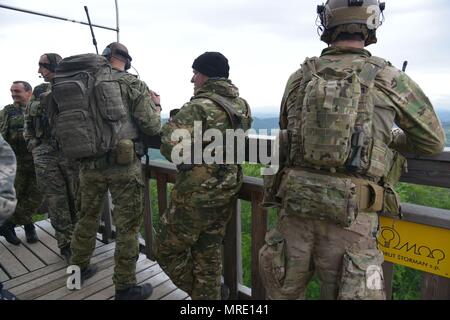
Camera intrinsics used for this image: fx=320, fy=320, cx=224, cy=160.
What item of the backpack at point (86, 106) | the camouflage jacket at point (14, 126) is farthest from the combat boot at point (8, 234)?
the backpack at point (86, 106)

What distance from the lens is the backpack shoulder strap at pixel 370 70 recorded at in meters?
1.57

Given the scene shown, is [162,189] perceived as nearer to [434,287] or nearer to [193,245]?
[193,245]

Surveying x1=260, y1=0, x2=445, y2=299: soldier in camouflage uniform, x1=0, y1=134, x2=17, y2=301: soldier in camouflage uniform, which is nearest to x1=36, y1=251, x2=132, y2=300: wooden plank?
x1=0, y1=134, x2=17, y2=301: soldier in camouflage uniform

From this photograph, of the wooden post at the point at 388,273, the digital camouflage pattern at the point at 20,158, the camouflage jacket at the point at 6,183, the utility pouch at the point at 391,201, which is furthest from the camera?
the digital camouflage pattern at the point at 20,158

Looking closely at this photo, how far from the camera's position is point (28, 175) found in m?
4.18

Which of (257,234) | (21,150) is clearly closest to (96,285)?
(257,234)

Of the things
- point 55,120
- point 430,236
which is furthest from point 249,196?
point 55,120

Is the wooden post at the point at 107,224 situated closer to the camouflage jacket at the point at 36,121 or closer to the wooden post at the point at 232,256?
the camouflage jacket at the point at 36,121

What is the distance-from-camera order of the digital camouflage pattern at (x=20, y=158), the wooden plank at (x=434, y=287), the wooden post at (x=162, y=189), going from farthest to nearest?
the digital camouflage pattern at (x=20, y=158)
the wooden post at (x=162, y=189)
the wooden plank at (x=434, y=287)

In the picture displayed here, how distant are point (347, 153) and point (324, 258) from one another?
1.96 feet

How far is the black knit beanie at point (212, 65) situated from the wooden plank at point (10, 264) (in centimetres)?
278

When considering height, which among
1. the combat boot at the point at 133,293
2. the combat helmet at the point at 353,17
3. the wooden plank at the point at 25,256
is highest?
the combat helmet at the point at 353,17

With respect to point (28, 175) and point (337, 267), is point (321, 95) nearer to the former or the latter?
point (337, 267)

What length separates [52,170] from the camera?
3.59m
